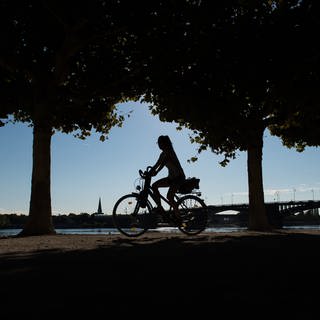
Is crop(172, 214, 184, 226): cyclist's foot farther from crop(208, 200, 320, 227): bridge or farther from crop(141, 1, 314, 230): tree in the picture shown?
crop(208, 200, 320, 227): bridge

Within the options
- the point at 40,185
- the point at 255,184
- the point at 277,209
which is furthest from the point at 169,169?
the point at 277,209

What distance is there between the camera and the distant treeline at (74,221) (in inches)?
6299

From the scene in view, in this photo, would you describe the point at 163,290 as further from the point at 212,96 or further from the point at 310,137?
the point at 310,137

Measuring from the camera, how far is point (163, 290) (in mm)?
3795

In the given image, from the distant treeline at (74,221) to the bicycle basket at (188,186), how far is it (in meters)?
145

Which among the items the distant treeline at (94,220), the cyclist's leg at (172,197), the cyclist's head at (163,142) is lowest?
the distant treeline at (94,220)

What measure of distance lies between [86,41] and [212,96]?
5.53m

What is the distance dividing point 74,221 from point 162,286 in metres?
177

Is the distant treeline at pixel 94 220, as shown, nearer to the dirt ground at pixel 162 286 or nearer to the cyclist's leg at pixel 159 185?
the cyclist's leg at pixel 159 185

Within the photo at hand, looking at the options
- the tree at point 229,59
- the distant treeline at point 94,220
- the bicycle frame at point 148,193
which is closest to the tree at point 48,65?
the tree at point 229,59

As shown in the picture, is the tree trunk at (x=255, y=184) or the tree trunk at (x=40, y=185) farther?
the tree trunk at (x=255, y=184)

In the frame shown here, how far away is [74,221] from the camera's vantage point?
175625 mm

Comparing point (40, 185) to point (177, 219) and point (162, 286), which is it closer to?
point (177, 219)

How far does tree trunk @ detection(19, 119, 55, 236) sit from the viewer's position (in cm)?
1588
